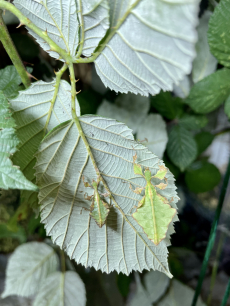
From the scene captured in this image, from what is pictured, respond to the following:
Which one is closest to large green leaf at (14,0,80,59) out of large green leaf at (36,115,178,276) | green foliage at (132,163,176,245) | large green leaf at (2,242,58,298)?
large green leaf at (36,115,178,276)

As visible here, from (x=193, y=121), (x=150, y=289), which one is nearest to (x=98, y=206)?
(x=193, y=121)

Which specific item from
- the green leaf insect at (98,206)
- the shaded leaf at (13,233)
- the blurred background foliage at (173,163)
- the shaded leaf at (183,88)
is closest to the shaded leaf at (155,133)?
the blurred background foliage at (173,163)

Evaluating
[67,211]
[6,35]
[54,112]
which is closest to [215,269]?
[67,211]

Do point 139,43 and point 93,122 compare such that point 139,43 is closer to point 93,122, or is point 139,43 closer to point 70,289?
point 93,122

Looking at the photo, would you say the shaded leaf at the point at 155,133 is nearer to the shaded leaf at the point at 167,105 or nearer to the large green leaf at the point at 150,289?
the shaded leaf at the point at 167,105

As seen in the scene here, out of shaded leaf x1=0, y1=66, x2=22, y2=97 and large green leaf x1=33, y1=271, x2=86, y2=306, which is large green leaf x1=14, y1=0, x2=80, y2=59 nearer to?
shaded leaf x1=0, y1=66, x2=22, y2=97

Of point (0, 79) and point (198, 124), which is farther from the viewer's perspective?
point (198, 124)
